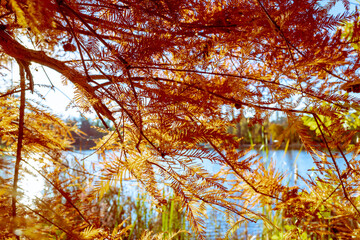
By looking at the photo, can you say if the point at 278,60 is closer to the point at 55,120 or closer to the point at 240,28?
the point at 240,28

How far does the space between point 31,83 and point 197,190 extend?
0.37 metres

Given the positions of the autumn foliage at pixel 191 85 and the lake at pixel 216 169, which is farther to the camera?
the lake at pixel 216 169

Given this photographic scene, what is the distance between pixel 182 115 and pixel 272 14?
0.21 meters

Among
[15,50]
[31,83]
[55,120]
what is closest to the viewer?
[15,50]

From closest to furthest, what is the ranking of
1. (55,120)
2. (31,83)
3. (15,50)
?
1. (15,50)
2. (31,83)
3. (55,120)

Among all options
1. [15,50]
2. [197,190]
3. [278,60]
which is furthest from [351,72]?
[15,50]

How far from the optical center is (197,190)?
1.38 feet

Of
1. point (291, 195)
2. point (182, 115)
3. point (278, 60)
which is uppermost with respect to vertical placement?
point (278, 60)

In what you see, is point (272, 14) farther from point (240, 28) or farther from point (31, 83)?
point (31, 83)

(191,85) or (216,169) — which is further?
(216,169)

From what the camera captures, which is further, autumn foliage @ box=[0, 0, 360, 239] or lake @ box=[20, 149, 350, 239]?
lake @ box=[20, 149, 350, 239]

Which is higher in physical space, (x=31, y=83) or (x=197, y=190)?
(x=31, y=83)

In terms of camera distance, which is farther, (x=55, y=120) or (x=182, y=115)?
(x=55, y=120)

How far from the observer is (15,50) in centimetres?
39
